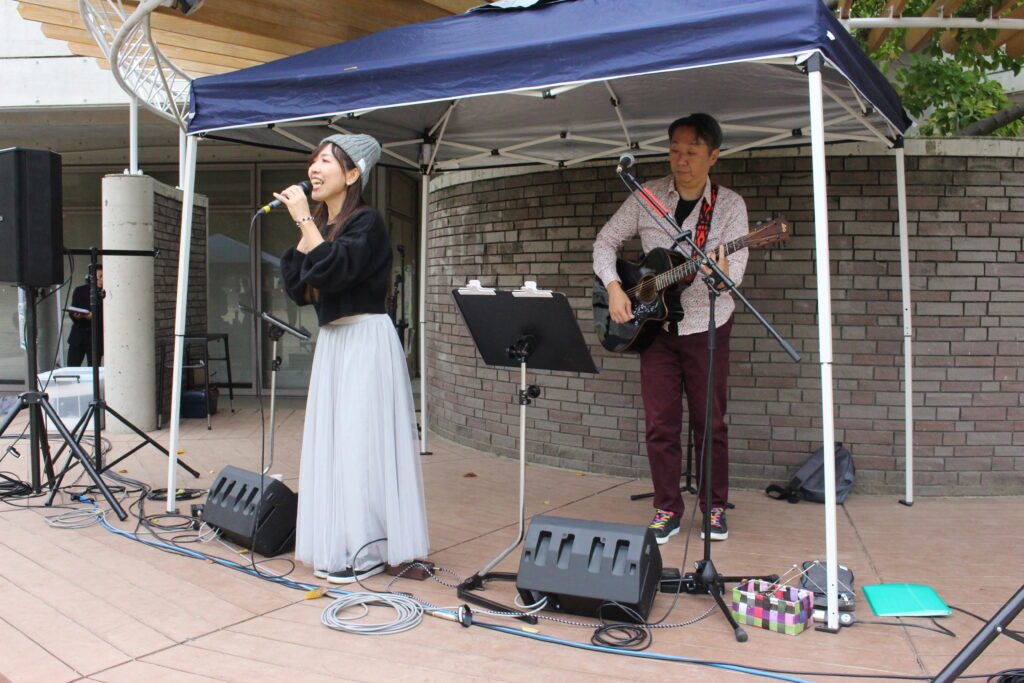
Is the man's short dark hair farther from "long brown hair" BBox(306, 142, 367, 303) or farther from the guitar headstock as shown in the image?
"long brown hair" BBox(306, 142, 367, 303)

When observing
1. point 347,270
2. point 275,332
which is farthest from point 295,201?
point 275,332

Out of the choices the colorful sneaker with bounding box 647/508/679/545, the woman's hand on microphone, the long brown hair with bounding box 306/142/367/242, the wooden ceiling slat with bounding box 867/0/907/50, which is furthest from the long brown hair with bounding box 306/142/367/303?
the wooden ceiling slat with bounding box 867/0/907/50

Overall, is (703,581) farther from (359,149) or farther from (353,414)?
(359,149)

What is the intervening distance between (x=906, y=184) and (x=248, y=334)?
7.77 m

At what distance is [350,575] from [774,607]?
182 cm

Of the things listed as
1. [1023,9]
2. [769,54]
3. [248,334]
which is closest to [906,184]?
[1023,9]

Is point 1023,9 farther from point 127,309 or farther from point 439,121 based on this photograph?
point 127,309

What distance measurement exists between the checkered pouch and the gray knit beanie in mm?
2406

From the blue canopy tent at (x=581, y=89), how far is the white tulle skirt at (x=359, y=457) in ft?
3.78

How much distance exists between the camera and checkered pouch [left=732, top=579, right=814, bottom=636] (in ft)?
10.0

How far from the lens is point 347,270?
3.38m

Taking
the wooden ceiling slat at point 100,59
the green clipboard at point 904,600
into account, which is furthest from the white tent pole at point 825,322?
the wooden ceiling slat at point 100,59

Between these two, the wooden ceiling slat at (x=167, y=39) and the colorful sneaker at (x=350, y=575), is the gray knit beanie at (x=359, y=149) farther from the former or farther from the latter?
the wooden ceiling slat at (x=167, y=39)

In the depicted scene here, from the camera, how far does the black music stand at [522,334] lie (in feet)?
11.3
